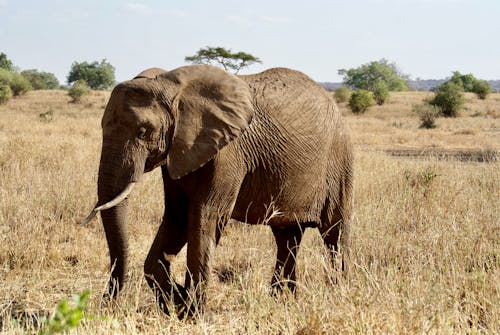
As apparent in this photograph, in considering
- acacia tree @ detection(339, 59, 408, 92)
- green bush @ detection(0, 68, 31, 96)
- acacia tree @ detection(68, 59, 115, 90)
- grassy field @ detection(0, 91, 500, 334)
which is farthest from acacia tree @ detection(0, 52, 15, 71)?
grassy field @ detection(0, 91, 500, 334)

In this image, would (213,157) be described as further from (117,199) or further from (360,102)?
(360,102)

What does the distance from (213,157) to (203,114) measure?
27 cm

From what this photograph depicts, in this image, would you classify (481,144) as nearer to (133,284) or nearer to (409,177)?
(409,177)

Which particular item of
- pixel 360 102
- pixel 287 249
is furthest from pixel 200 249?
pixel 360 102

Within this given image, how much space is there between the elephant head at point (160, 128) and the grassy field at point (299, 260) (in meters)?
0.54

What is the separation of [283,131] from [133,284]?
62.0 inches

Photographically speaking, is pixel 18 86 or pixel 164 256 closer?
pixel 164 256

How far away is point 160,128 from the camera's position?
143 inches

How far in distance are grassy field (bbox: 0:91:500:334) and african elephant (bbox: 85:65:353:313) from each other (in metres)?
0.30

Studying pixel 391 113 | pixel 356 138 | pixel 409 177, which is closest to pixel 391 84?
pixel 391 113

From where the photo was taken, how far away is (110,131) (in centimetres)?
356

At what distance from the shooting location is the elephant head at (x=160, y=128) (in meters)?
3.52

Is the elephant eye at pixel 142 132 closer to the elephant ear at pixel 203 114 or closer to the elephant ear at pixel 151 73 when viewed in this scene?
the elephant ear at pixel 203 114

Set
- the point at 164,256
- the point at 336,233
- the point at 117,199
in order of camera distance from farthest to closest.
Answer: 1. the point at 336,233
2. the point at 164,256
3. the point at 117,199
